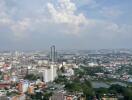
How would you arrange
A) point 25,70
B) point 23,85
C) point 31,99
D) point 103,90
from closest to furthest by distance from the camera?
point 31,99 < point 103,90 < point 23,85 < point 25,70

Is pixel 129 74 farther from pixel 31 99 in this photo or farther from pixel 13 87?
pixel 31 99

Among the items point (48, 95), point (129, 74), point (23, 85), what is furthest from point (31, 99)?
point (129, 74)

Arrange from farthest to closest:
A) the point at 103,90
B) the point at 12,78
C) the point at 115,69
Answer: the point at 115,69, the point at 12,78, the point at 103,90

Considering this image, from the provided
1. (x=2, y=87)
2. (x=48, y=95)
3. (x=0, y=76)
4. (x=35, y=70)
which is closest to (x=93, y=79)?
(x=35, y=70)

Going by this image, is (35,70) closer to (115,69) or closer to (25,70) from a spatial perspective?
(25,70)

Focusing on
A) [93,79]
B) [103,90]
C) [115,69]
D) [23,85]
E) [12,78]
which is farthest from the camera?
[115,69]

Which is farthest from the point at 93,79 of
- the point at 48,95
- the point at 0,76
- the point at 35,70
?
the point at 48,95

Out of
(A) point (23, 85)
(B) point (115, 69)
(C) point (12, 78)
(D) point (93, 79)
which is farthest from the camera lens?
(B) point (115, 69)

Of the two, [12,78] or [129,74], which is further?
[129,74]
